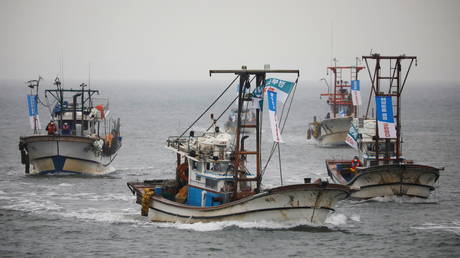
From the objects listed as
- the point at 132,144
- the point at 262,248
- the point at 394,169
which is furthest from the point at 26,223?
the point at 132,144

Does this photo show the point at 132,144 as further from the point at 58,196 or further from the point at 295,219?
the point at 295,219

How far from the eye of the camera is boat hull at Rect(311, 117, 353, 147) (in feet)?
292

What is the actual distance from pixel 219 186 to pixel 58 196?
53.1 ft

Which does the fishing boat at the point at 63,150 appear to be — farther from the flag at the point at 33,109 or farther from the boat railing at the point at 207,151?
the boat railing at the point at 207,151

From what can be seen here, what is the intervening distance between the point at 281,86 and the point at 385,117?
12.5m

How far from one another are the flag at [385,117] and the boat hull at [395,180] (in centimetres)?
220

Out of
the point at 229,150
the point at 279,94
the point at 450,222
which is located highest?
the point at 279,94

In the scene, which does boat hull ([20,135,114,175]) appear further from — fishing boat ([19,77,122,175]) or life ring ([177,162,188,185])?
life ring ([177,162,188,185])

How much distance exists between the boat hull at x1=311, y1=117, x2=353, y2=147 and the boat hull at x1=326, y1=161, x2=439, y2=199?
38.2 m

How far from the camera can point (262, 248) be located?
3788 cm

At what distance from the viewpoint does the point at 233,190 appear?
4119 cm

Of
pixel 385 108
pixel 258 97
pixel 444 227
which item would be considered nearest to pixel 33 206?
pixel 258 97

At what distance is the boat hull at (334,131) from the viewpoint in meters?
89.1

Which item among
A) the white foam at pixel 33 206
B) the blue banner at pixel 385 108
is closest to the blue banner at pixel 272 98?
the blue banner at pixel 385 108
